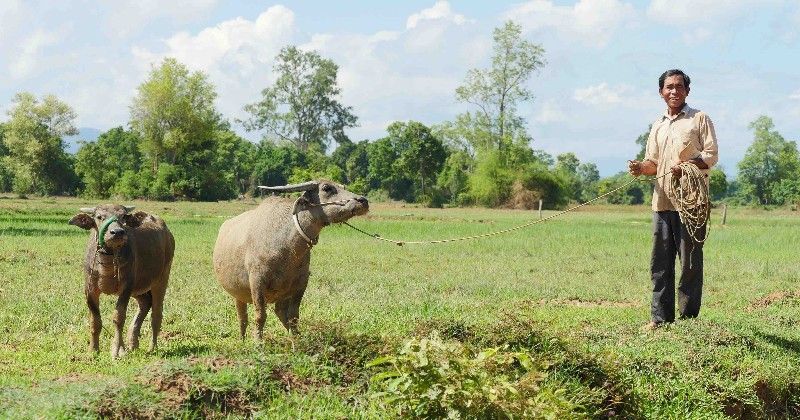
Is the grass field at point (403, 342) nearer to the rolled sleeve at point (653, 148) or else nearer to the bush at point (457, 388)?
the bush at point (457, 388)

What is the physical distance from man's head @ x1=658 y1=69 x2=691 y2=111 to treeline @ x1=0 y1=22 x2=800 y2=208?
135 feet

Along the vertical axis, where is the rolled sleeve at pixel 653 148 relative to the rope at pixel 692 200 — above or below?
above

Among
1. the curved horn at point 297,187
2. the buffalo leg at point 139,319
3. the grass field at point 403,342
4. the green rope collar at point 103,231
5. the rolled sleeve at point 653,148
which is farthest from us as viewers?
the rolled sleeve at point 653,148

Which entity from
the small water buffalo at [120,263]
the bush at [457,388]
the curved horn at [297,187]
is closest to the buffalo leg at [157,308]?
the small water buffalo at [120,263]

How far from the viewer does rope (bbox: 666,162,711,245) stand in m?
8.70

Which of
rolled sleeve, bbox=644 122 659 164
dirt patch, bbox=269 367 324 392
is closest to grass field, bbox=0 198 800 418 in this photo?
dirt patch, bbox=269 367 324 392

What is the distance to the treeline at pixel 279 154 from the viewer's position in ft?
206

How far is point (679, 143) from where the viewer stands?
9.08 meters

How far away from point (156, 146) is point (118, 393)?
2398 inches

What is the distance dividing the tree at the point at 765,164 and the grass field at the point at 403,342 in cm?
7058

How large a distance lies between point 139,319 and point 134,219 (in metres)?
1.04

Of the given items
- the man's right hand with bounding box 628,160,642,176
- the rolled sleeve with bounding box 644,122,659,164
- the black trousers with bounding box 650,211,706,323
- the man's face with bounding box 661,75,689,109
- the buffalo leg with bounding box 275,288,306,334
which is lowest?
the buffalo leg with bounding box 275,288,306,334

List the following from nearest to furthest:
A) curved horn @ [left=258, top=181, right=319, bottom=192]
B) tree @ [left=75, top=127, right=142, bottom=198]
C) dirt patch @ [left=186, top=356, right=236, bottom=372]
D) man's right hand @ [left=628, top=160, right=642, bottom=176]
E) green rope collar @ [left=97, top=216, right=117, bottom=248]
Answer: dirt patch @ [left=186, top=356, right=236, bottom=372] < green rope collar @ [left=97, top=216, right=117, bottom=248] < curved horn @ [left=258, top=181, right=319, bottom=192] < man's right hand @ [left=628, top=160, right=642, bottom=176] < tree @ [left=75, top=127, right=142, bottom=198]

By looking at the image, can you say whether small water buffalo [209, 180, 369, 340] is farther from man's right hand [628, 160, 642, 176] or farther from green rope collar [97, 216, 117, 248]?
man's right hand [628, 160, 642, 176]
